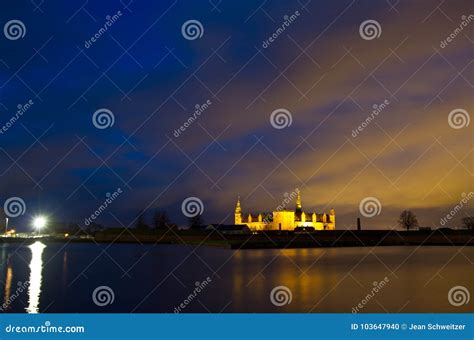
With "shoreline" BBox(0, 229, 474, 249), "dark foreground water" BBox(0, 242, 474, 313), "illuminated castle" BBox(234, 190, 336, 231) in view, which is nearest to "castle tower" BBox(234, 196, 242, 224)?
"illuminated castle" BBox(234, 190, 336, 231)

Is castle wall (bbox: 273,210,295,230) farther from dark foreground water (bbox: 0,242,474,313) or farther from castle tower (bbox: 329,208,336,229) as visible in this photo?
dark foreground water (bbox: 0,242,474,313)

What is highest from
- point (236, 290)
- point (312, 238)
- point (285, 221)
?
point (285, 221)

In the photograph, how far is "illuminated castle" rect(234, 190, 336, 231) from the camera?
478ft

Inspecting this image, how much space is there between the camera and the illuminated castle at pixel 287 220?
5738 inches

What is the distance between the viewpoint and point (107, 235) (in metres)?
129

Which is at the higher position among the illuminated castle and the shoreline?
the illuminated castle

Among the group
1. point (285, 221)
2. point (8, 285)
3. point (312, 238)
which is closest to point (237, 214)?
point (285, 221)

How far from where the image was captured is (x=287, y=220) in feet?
477

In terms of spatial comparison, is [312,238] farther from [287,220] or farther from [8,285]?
[8,285]
